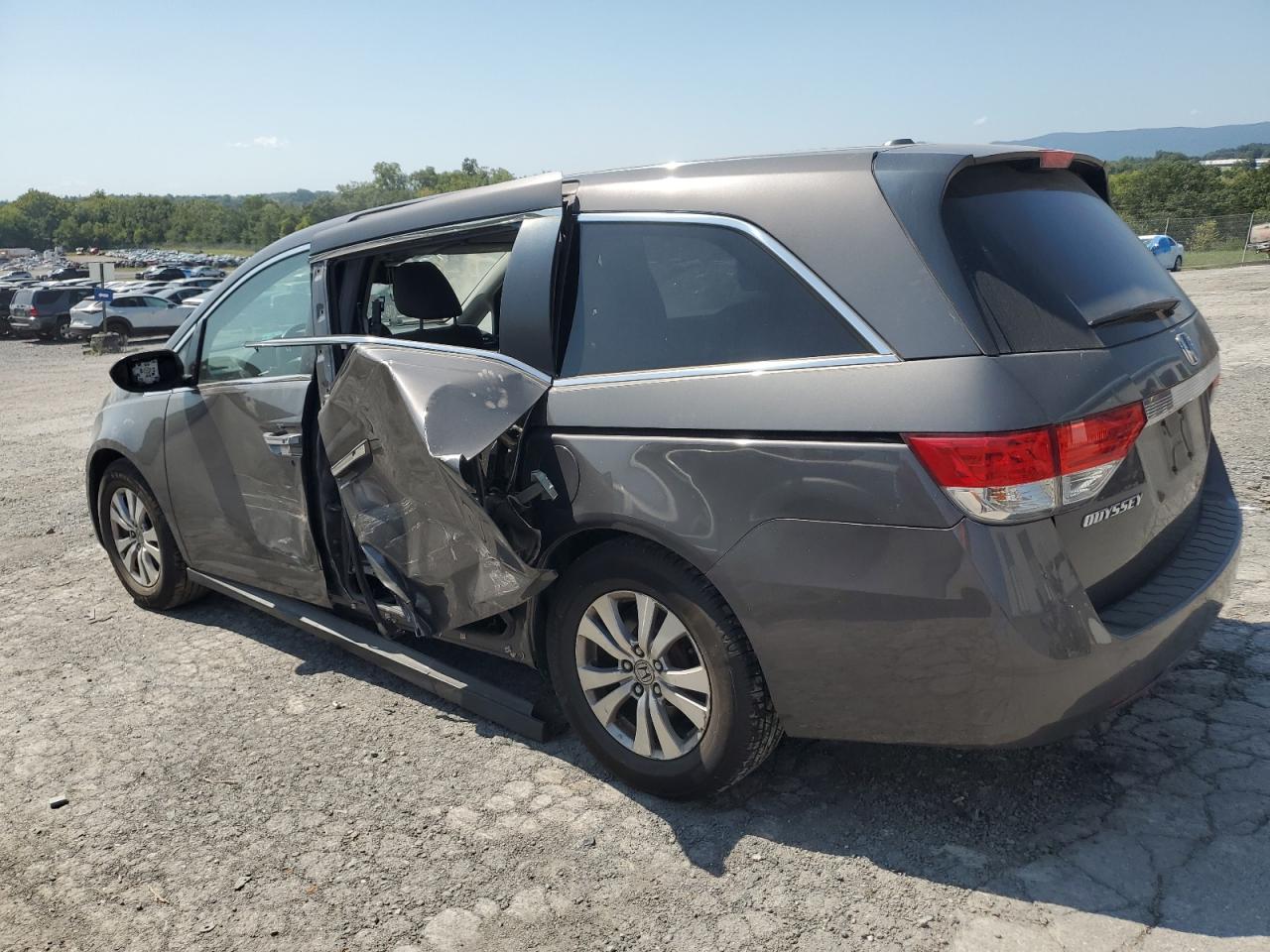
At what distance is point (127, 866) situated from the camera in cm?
294

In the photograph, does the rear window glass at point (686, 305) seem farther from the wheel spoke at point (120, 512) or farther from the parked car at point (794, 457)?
the wheel spoke at point (120, 512)

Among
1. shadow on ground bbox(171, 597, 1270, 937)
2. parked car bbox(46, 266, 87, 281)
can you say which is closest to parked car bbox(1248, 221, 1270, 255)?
shadow on ground bbox(171, 597, 1270, 937)

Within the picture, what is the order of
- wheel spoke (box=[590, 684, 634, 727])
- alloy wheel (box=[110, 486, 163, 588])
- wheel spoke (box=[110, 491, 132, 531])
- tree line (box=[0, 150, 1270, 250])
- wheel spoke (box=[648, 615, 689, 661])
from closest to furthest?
wheel spoke (box=[648, 615, 689, 661]), wheel spoke (box=[590, 684, 634, 727]), alloy wheel (box=[110, 486, 163, 588]), wheel spoke (box=[110, 491, 132, 531]), tree line (box=[0, 150, 1270, 250])

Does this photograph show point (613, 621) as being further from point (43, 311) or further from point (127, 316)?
point (43, 311)

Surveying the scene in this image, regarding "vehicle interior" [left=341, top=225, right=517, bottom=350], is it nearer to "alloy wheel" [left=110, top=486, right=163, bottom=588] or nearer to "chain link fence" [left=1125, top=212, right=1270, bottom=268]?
"alloy wheel" [left=110, top=486, right=163, bottom=588]

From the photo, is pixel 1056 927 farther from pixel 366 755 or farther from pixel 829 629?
pixel 366 755

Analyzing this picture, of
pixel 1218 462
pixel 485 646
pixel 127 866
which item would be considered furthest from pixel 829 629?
pixel 127 866

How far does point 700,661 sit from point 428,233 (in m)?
1.81

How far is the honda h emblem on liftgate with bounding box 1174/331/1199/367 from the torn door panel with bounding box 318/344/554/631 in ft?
6.11

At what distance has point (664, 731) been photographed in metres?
2.97

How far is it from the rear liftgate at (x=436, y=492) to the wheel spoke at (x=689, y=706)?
0.50 metres

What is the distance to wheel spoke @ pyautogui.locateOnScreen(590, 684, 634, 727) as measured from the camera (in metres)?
3.06

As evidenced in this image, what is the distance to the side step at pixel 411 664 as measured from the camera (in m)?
3.52

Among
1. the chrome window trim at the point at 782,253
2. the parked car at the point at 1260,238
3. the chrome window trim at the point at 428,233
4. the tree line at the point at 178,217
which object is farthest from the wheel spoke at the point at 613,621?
the tree line at the point at 178,217
